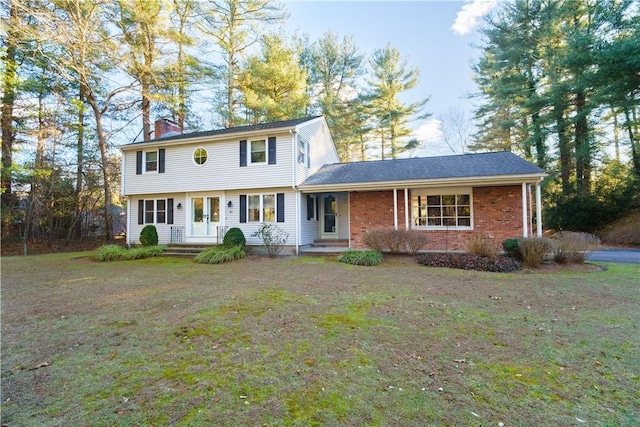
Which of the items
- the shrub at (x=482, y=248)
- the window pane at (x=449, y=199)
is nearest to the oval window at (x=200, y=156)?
the window pane at (x=449, y=199)

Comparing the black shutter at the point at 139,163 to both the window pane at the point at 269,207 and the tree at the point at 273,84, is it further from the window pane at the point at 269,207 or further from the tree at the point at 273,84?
the tree at the point at 273,84

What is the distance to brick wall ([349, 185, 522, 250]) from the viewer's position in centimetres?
1038

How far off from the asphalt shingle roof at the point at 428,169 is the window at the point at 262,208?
1.59 m

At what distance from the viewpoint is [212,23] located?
60.8 feet

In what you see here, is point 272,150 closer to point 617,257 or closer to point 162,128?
point 162,128

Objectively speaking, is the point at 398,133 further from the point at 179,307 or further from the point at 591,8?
the point at 179,307

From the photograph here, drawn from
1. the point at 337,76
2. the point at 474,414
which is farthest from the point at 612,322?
the point at 337,76

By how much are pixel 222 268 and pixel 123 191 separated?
8.26 metres

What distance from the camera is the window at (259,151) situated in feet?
40.0

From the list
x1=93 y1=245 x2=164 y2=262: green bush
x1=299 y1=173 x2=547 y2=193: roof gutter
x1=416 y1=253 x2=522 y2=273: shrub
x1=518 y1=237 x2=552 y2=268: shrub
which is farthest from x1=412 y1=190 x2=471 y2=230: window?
x1=93 y1=245 x2=164 y2=262: green bush

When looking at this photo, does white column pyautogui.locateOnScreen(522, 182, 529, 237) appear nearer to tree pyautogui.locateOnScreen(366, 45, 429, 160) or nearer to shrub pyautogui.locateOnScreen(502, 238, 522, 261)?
shrub pyautogui.locateOnScreen(502, 238, 522, 261)

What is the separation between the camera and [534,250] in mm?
8164

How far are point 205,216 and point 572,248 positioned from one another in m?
12.9

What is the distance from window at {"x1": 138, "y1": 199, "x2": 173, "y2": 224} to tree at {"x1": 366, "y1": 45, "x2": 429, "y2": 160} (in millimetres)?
16366
